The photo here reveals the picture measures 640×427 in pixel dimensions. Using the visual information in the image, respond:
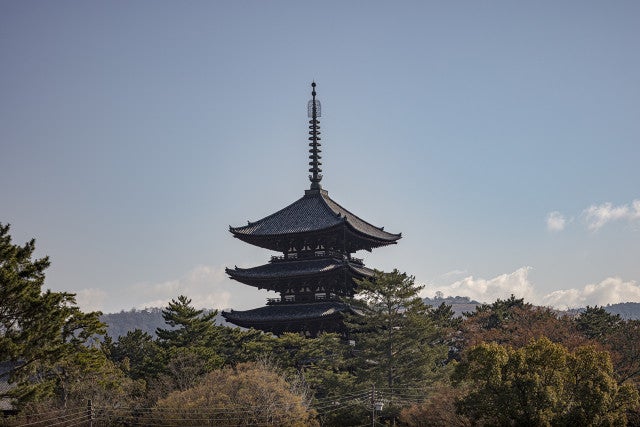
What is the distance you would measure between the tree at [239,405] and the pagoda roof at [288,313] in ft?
36.3

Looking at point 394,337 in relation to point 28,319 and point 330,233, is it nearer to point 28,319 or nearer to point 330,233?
point 330,233

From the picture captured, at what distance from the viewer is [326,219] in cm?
5494

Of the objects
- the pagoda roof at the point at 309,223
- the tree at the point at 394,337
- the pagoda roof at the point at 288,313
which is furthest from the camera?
the pagoda roof at the point at 309,223

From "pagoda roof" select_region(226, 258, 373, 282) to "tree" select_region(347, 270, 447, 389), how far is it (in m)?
5.76

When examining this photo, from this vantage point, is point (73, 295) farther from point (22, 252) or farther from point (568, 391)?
point (568, 391)

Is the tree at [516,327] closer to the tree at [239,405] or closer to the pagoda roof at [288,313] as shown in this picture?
the pagoda roof at [288,313]

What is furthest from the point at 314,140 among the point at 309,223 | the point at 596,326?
the point at 596,326

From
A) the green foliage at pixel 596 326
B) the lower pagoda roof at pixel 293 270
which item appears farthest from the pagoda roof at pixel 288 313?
the green foliage at pixel 596 326

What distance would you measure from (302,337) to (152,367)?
9.55 metres

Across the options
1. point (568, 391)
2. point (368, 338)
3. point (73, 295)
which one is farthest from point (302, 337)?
point (568, 391)

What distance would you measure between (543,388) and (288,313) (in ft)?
74.7

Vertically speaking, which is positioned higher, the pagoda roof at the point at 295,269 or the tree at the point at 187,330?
the pagoda roof at the point at 295,269

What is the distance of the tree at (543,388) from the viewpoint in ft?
108

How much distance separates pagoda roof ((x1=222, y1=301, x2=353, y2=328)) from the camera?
5062cm
